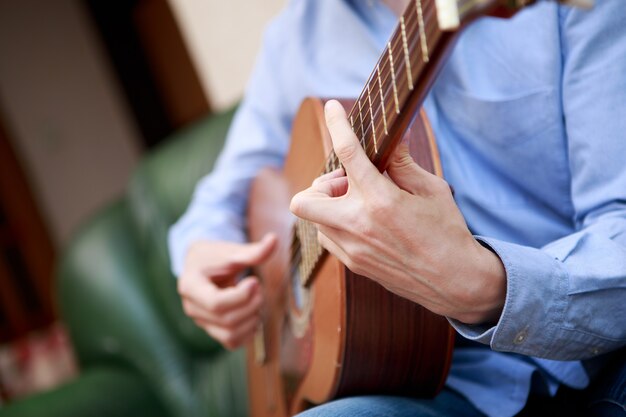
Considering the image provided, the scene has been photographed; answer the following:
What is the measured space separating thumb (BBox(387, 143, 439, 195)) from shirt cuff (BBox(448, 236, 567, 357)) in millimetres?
83

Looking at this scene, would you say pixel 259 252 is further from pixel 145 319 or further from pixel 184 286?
pixel 145 319

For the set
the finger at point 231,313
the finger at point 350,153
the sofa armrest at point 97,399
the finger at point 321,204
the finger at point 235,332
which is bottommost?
the sofa armrest at point 97,399

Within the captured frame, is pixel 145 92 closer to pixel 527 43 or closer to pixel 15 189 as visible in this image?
pixel 15 189

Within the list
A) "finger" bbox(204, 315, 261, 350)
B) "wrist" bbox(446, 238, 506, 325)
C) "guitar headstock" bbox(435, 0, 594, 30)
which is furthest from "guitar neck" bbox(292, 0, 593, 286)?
"finger" bbox(204, 315, 261, 350)

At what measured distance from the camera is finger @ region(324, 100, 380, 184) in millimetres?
554

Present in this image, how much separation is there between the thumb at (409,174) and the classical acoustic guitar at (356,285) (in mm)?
13

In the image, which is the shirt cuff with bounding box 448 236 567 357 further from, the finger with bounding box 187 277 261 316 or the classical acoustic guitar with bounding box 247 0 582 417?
the finger with bounding box 187 277 261 316

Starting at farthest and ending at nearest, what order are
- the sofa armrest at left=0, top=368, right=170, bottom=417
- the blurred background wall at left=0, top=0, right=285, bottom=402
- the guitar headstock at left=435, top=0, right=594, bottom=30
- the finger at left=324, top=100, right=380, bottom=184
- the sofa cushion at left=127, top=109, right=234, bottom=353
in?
1. the blurred background wall at left=0, top=0, right=285, bottom=402
2. the sofa cushion at left=127, top=109, right=234, bottom=353
3. the sofa armrest at left=0, top=368, right=170, bottom=417
4. the finger at left=324, top=100, right=380, bottom=184
5. the guitar headstock at left=435, top=0, right=594, bottom=30

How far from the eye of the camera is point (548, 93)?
28.2 inches

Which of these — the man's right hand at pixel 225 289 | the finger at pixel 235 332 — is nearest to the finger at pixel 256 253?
the man's right hand at pixel 225 289

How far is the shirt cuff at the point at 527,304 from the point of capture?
23.0 inches

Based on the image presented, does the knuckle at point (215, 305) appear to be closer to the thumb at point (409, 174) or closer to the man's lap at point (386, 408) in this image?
the man's lap at point (386, 408)

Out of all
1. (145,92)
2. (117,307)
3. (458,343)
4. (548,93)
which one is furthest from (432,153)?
(145,92)

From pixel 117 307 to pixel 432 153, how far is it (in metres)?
1.06
